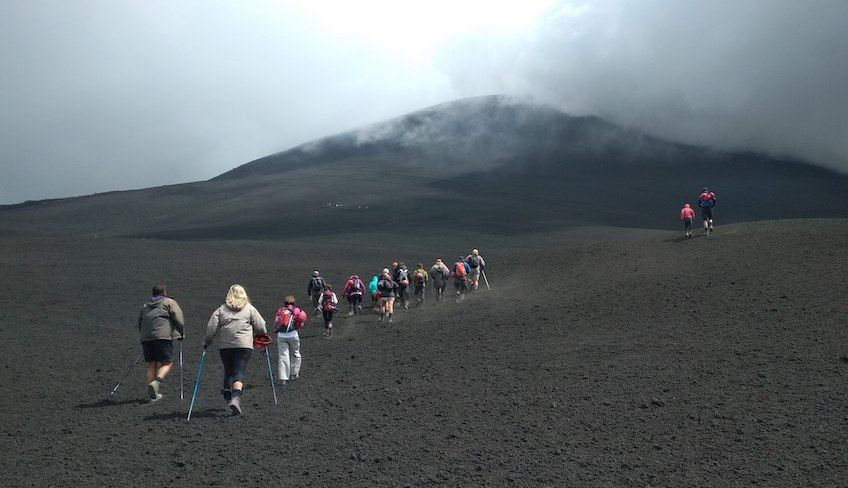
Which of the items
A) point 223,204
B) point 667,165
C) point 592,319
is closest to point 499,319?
point 592,319

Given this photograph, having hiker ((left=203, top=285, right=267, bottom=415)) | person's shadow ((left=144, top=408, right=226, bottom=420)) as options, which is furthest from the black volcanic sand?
hiker ((left=203, top=285, right=267, bottom=415))

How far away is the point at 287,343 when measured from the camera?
1392cm

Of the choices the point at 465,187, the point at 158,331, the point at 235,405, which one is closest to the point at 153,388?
the point at 158,331

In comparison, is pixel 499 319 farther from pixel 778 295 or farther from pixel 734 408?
pixel 734 408

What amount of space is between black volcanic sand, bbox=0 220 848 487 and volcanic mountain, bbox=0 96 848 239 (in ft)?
110

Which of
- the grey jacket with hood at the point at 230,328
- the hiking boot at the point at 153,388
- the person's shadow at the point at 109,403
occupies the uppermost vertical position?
the grey jacket with hood at the point at 230,328

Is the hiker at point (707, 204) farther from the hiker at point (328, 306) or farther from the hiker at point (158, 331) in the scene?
the hiker at point (158, 331)

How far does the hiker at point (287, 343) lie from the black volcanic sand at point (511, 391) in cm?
32

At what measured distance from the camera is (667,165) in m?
90.1

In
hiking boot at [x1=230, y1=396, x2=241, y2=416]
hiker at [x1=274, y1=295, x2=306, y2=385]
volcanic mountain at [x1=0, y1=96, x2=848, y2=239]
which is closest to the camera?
hiking boot at [x1=230, y1=396, x2=241, y2=416]

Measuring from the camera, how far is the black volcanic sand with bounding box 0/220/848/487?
8438 mm

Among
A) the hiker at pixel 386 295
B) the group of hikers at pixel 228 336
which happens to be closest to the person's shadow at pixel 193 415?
the group of hikers at pixel 228 336

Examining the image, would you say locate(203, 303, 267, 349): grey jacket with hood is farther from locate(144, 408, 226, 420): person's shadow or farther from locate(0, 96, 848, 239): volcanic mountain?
locate(0, 96, 848, 239): volcanic mountain

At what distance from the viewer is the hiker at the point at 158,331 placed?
11195mm
